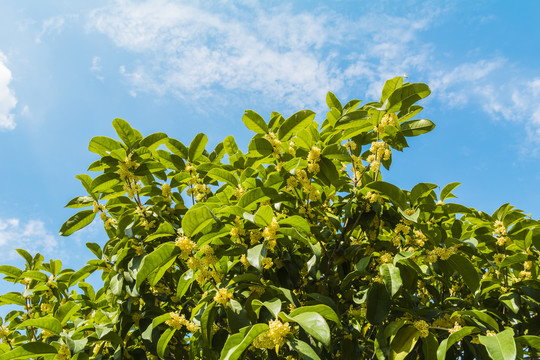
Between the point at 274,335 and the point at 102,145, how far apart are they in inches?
75.2

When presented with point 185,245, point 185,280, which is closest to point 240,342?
point 185,245

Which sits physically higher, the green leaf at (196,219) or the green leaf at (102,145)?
the green leaf at (102,145)

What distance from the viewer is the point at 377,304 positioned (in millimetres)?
2531

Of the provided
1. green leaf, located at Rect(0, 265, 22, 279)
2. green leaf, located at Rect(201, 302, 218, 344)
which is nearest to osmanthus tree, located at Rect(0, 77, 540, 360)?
green leaf, located at Rect(201, 302, 218, 344)

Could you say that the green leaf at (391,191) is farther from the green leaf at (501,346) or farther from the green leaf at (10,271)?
the green leaf at (10,271)

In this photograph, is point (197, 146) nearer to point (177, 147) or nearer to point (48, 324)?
point (177, 147)

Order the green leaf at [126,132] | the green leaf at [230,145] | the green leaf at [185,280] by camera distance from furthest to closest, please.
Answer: the green leaf at [230,145]
the green leaf at [126,132]
the green leaf at [185,280]

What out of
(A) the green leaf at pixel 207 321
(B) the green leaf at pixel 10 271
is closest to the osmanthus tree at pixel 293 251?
(A) the green leaf at pixel 207 321

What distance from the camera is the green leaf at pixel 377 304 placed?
249 cm

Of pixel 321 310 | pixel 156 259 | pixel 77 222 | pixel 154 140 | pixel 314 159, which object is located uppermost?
pixel 154 140

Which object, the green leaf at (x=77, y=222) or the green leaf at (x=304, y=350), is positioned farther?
the green leaf at (x=77, y=222)

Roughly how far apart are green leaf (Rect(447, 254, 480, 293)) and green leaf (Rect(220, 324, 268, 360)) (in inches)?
54.2

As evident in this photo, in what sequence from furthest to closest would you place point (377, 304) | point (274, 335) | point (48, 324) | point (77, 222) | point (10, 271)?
point (10, 271) → point (77, 222) → point (48, 324) → point (377, 304) → point (274, 335)

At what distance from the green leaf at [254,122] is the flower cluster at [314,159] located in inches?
17.1
